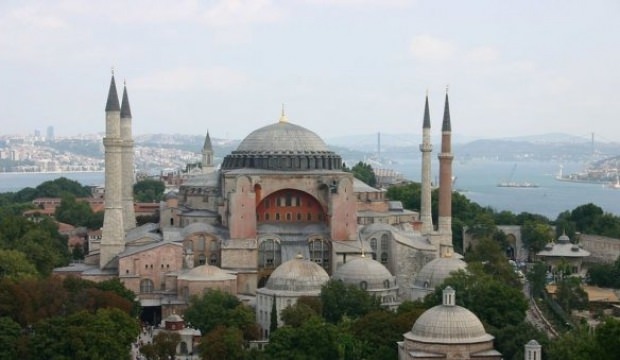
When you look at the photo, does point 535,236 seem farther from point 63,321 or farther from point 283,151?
point 63,321

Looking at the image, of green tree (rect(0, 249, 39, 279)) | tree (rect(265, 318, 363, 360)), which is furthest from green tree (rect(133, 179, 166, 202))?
tree (rect(265, 318, 363, 360))

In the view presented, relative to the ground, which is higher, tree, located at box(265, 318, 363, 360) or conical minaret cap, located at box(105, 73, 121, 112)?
conical minaret cap, located at box(105, 73, 121, 112)

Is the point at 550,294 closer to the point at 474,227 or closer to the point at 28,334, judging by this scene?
the point at 474,227

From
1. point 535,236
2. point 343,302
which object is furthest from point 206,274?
point 535,236

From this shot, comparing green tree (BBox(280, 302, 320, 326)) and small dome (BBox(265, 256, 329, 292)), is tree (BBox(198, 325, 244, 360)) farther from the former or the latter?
small dome (BBox(265, 256, 329, 292))

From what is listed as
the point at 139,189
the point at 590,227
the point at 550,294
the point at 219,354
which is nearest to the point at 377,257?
the point at 550,294

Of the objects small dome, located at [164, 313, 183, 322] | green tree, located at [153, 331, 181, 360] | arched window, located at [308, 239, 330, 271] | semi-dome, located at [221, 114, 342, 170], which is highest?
semi-dome, located at [221, 114, 342, 170]
